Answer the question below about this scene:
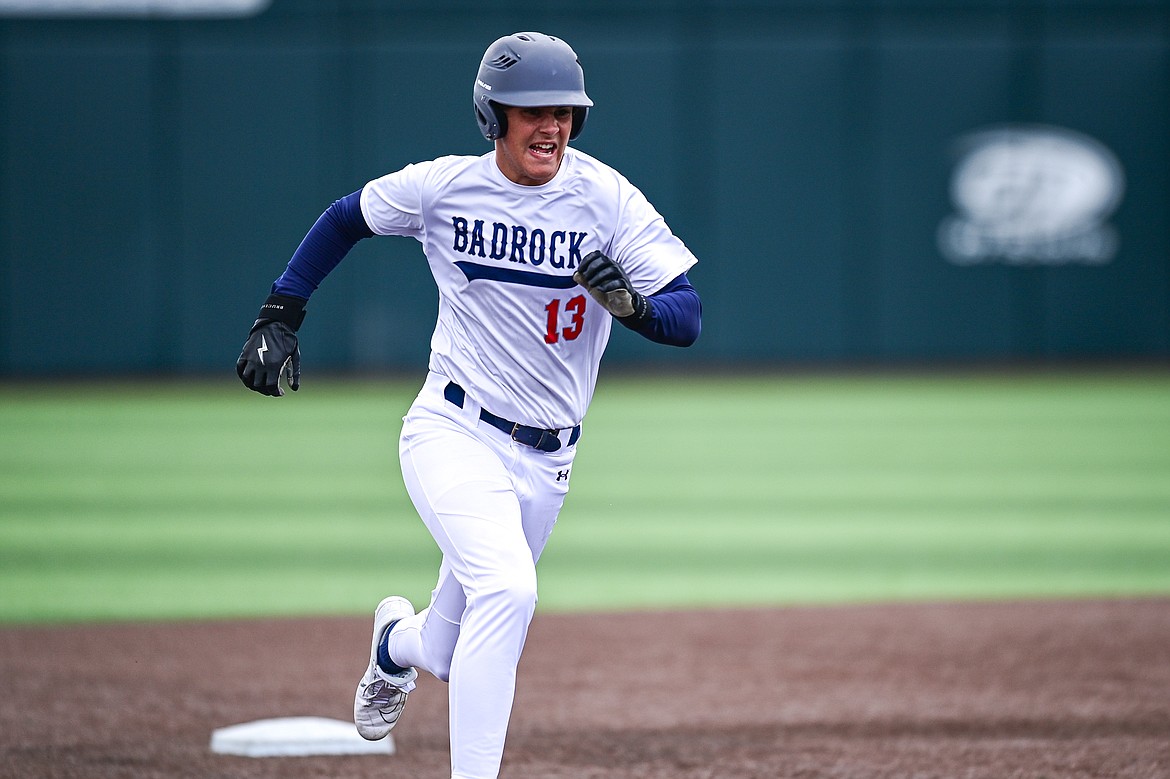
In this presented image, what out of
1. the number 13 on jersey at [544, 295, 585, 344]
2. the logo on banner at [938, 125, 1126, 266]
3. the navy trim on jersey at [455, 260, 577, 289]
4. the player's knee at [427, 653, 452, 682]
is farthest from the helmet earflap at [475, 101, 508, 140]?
the logo on banner at [938, 125, 1126, 266]

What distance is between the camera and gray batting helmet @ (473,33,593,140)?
3887 mm

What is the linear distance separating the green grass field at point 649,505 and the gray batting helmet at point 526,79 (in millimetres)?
3724

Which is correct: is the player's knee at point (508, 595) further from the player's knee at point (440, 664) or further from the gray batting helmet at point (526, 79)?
the gray batting helmet at point (526, 79)

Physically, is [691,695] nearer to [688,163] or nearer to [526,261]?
[526,261]

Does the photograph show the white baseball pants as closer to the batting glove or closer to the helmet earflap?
the batting glove

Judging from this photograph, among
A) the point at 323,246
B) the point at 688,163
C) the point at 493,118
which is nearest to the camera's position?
the point at 493,118

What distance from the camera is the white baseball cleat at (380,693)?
445 centimetres

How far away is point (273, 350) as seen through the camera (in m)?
4.16

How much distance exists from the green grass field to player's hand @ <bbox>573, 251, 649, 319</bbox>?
3.75 m

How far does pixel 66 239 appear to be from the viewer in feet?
59.4

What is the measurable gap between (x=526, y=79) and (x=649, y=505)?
6.33 meters

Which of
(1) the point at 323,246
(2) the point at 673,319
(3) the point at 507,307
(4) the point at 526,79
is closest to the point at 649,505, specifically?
(1) the point at 323,246

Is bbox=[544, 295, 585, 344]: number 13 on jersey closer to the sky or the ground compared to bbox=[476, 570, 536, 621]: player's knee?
closer to the sky

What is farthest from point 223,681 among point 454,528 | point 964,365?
point 964,365
